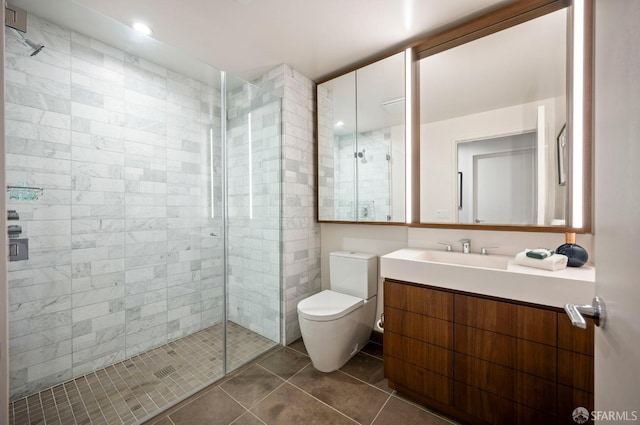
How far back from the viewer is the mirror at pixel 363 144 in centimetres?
204

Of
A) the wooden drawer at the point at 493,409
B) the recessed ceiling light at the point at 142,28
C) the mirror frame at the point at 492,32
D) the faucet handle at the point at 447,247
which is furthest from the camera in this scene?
the faucet handle at the point at 447,247

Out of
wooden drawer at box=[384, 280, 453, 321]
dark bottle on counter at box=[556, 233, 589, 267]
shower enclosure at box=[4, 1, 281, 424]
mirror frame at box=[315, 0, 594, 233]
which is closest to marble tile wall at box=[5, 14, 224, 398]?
shower enclosure at box=[4, 1, 281, 424]

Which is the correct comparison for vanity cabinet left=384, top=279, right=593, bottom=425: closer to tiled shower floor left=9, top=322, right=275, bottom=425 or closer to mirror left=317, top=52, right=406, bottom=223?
mirror left=317, top=52, right=406, bottom=223

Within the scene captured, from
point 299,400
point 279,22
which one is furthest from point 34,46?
point 299,400

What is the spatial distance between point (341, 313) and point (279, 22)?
80.6 inches

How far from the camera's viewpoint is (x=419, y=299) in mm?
1522

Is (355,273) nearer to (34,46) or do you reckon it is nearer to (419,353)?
(419,353)

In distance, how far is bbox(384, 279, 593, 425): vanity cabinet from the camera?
113 cm

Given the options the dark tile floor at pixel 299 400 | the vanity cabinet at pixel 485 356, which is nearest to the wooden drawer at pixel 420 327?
the vanity cabinet at pixel 485 356

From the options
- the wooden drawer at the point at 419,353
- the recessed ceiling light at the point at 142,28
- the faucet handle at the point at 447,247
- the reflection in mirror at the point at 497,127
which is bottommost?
the wooden drawer at the point at 419,353

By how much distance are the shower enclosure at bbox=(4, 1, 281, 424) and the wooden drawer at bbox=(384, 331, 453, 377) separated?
1067mm

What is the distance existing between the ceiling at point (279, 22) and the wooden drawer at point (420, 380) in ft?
7.23

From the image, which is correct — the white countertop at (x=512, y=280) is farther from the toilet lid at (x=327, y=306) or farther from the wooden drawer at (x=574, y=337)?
the toilet lid at (x=327, y=306)

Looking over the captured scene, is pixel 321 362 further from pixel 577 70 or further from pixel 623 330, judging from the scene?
pixel 577 70
